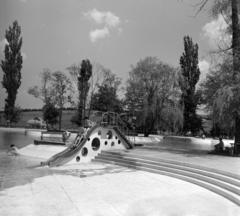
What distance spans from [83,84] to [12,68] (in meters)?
13.5

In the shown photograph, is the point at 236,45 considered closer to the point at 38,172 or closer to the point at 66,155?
the point at 66,155

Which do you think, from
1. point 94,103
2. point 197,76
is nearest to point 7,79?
point 94,103

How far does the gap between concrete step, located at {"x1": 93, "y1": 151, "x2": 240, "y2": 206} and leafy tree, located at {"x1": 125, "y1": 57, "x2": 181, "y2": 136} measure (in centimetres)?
1817

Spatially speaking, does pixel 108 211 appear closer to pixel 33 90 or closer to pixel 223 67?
pixel 223 67

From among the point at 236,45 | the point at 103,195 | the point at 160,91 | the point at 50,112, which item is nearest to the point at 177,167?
the point at 103,195

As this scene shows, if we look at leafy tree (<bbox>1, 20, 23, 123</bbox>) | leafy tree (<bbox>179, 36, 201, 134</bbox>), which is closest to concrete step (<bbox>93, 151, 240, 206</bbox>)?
leafy tree (<bbox>179, 36, 201, 134</bbox>)

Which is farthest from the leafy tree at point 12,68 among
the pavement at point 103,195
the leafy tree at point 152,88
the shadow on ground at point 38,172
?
the pavement at point 103,195

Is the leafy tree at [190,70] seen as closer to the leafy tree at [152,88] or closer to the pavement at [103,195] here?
the leafy tree at [152,88]

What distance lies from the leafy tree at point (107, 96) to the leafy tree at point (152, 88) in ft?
19.4

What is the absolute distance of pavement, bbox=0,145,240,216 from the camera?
560cm

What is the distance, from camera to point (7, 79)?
43.8 metres

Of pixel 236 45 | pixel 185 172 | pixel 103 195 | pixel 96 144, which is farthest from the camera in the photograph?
pixel 96 144

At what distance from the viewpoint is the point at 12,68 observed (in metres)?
42.7

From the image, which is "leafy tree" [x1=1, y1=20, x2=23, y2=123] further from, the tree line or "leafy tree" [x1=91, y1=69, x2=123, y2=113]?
"leafy tree" [x1=91, y1=69, x2=123, y2=113]
